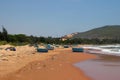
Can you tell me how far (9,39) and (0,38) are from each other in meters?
3.84

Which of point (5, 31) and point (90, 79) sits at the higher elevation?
point (5, 31)

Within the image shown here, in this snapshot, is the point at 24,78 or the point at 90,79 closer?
the point at 24,78

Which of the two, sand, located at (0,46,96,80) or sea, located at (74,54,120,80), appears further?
sea, located at (74,54,120,80)

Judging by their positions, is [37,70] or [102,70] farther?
[102,70]

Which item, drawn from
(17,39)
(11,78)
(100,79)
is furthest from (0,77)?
(17,39)

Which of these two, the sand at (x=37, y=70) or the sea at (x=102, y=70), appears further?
the sea at (x=102, y=70)

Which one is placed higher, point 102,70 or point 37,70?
point 37,70

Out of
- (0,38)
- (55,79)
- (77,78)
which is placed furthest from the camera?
(0,38)

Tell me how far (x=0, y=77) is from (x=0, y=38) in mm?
65145

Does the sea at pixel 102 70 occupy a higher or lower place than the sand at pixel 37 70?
lower

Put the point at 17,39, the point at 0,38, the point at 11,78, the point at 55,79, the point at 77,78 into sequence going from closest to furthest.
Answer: the point at 11,78
the point at 55,79
the point at 77,78
the point at 0,38
the point at 17,39

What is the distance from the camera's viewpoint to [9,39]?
78438mm

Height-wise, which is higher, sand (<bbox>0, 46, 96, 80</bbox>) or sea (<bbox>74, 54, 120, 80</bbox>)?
sand (<bbox>0, 46, 96, 80</bbox>)

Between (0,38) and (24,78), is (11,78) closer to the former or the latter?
(24,78)
